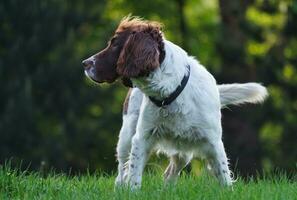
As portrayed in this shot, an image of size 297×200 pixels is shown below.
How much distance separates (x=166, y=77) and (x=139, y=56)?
338mm

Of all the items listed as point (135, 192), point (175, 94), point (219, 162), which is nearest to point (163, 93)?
point (175, 94)

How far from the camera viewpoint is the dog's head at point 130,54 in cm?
755

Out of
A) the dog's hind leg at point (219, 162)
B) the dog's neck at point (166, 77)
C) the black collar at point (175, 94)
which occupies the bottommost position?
the dog's hind leg at point (219, 162)

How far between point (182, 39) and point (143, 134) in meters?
21.2

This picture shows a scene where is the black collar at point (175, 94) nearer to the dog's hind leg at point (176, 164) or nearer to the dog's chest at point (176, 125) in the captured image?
the dog's chest at point (176, 125)

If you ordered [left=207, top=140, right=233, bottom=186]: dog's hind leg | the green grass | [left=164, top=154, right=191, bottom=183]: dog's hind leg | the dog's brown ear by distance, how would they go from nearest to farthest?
the green grass < the dog's brown ear < [left=207, top=140, right=233, bottom=186]: dog's hind leg < [left=164, top=154, right=191, bottom=183]: dog's hind leg

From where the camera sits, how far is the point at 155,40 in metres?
7.63

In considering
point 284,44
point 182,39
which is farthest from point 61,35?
point 284,44

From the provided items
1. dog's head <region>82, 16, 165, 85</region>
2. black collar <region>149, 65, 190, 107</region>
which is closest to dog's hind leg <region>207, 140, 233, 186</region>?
black collar <region>149, 65, 190, 107</region>

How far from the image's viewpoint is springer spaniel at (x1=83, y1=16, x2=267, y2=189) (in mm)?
7621

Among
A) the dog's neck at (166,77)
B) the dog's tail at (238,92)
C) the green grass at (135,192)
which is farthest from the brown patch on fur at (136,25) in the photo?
the dog's tail at (238,92)

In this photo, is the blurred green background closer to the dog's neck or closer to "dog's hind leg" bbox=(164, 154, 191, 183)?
"dog's hind leg" bbox=(164, 154, 191, 183)

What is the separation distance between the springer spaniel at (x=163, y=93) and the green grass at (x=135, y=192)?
26 centimetres

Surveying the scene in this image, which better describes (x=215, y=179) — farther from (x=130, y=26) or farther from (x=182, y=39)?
(x=182, y=39)
